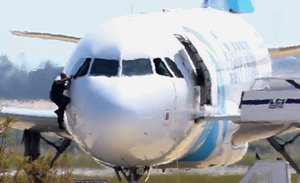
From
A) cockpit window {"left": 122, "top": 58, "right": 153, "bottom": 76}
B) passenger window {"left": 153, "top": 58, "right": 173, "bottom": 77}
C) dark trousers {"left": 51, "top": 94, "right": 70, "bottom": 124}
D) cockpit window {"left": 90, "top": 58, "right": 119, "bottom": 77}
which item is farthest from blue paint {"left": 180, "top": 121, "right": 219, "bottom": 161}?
dark trousers {"left": 51, "top": 94, "right": 70, "bottom": 124}

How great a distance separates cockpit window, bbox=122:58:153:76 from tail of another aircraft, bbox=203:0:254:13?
11755mm

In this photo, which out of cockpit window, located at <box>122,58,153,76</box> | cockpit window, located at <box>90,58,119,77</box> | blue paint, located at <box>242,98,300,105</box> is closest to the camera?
cockpit window, located at <box>90,58,119,77</box>

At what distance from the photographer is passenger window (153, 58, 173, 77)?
18.6m

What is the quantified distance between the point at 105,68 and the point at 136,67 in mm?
511

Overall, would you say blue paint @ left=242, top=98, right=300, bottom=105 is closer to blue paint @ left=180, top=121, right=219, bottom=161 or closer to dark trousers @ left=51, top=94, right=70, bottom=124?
blue paint @ left=180, top=121, right=219, bottom=161

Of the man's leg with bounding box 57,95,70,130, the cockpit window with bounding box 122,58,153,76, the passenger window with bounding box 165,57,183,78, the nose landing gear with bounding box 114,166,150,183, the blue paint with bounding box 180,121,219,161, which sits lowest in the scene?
the blue paint with bounding box 180,121,219,161

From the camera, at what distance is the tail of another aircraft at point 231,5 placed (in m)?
30.2

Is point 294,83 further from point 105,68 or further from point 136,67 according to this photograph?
point 105,68

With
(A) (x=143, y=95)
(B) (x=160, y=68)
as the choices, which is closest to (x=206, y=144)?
(B) (x=160, y=68)

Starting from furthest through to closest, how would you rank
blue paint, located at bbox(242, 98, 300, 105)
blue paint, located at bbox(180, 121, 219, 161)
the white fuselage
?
blue paint, located at bbox(180, 121, 219, 161) < blue paint, located at bbox(242, 98, 300, 105) < the white fuselage

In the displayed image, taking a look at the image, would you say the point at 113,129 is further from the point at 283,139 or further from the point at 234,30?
the point at 283,139

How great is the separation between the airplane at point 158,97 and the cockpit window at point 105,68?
0.02m

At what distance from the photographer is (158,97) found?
17.9 meters

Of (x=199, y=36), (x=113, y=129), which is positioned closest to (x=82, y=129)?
(x=113, y=129)
